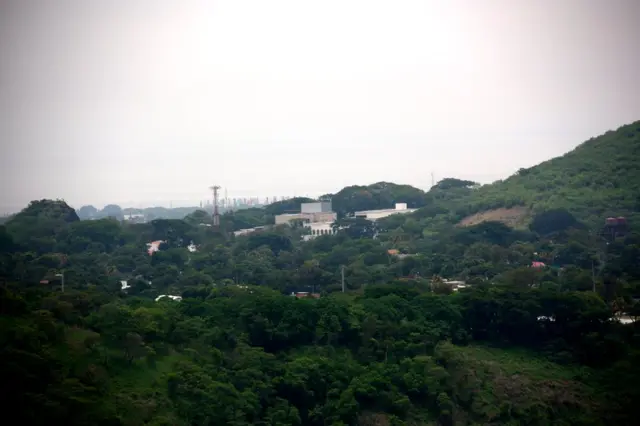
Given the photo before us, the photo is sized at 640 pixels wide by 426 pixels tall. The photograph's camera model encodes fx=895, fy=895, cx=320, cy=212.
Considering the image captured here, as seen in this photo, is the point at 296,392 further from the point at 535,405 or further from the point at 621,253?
the point at 621,253

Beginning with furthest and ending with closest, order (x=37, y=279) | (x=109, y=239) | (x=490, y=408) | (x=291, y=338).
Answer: (x=109, y=239), (x=37, y=279), (x=291, y=338), (x=490, y=408)

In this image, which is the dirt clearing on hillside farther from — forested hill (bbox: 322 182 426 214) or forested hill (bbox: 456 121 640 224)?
forested hill (bbox: 322 182 426 214)

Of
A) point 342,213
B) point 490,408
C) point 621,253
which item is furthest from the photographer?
point 342,213

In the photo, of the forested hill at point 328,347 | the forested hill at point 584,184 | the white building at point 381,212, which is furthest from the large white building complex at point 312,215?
the forested hill at point 328,347

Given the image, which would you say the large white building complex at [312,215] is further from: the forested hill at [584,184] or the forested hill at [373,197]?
the forested hill at [584,184]

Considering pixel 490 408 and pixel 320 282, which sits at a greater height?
pixel 320 282

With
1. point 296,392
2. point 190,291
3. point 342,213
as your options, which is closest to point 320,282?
point 190,291

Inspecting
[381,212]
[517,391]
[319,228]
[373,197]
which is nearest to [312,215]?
[319,228]

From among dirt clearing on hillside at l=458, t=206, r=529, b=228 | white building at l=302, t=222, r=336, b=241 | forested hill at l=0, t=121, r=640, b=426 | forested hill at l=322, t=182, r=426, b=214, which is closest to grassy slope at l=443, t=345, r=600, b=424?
forested hill at l=0, t=121, r=640, b=426
